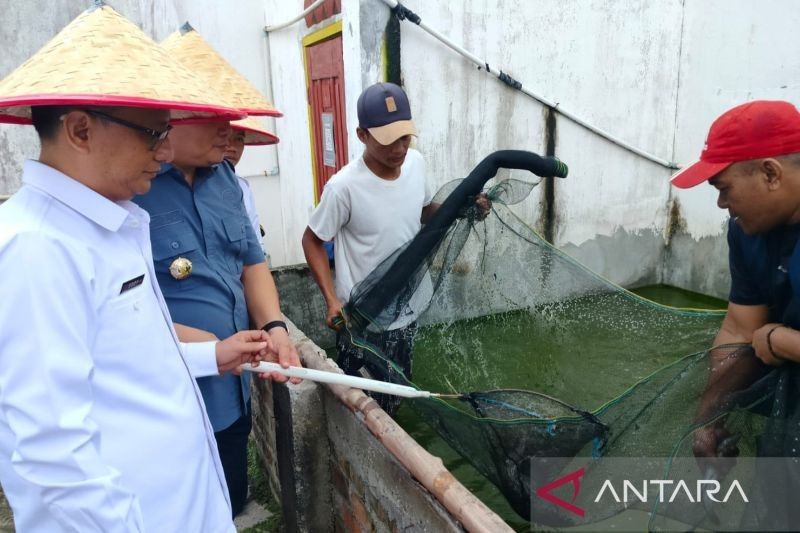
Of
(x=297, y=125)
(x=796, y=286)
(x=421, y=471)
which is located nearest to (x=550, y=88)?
(x=297, y=125)

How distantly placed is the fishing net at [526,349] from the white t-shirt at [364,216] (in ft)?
0.68

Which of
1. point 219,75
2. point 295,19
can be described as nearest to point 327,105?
point 295,19

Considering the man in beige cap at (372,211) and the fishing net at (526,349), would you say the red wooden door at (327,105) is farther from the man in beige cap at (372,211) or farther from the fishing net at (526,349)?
the fishing net at (526,349)

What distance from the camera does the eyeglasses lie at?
1129 millimetres

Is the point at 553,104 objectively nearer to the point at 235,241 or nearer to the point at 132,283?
the point at 235,241

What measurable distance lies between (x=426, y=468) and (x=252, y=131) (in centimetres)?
173

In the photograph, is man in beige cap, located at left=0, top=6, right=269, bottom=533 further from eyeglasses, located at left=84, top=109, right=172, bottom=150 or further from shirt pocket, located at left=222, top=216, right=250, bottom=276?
shirt pocket, located at left=222, top=216, right=250, bottom=276

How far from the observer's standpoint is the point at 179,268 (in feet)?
6.07

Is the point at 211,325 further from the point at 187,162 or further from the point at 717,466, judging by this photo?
the point at 717,466

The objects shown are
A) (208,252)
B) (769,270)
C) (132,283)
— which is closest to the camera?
(132,283)

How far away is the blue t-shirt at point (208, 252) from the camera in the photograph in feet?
6.13

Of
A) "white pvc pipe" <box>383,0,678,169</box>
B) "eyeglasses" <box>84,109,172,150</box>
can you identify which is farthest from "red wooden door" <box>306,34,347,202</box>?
"eyeglasses" <box>84,109,172,150</box>

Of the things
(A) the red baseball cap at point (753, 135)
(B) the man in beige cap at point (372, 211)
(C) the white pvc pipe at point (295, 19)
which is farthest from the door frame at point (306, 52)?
(A) the red baseball cap at point (753, 135)

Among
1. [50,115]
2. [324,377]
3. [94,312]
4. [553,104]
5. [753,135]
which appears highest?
[553,104]
